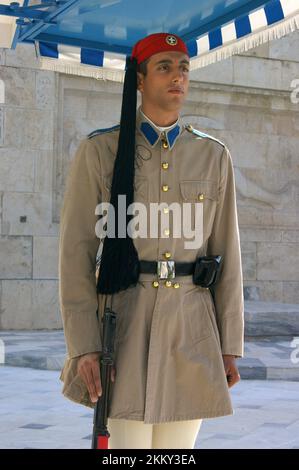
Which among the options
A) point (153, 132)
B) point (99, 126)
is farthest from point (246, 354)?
point (153, 132)

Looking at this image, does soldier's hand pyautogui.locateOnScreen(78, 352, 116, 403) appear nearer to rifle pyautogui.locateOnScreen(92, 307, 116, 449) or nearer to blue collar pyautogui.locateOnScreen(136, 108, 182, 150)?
rifle pyautogui.locateOnScreen(92, 307, 116, 449)

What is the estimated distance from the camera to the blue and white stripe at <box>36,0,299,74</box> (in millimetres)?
3951

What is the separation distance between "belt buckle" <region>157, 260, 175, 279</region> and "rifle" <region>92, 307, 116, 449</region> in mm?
216

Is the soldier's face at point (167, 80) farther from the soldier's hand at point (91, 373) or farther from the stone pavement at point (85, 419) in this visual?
the stone pavement at point (85, 419)

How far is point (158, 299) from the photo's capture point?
2770mm

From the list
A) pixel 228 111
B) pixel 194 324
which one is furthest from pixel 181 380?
pixel 228 111

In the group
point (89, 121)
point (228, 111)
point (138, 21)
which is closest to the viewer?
point (138, 21)

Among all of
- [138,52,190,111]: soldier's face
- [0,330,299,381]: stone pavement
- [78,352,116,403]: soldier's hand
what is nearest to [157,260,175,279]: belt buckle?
[78,352,116,403]: soldier's hand

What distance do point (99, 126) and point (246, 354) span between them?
4036mm

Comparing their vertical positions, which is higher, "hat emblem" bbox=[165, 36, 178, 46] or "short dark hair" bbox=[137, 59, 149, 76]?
"hat emblem" bbox=[165, 36, 178, 46]

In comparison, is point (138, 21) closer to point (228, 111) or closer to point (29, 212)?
point (29, 212)

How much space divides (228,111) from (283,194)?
1.44 m

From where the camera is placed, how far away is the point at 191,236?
2.88 meters

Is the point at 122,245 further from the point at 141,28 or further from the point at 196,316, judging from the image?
the point at 141,28
